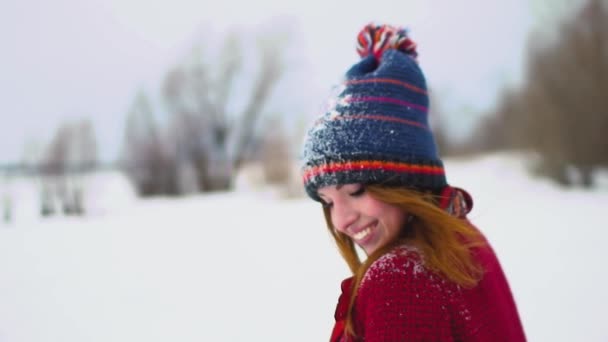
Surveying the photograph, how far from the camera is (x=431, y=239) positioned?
0.80m

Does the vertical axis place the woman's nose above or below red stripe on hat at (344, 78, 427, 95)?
below

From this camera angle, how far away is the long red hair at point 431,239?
737 millimetres

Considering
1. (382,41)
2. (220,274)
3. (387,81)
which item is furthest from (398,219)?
(220,274)

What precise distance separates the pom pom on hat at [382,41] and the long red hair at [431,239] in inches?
17.2

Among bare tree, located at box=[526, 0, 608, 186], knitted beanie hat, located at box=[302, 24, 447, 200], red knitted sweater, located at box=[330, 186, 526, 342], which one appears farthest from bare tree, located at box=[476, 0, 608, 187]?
red knitted sweater, located at box=[330, 186, 526, 342]

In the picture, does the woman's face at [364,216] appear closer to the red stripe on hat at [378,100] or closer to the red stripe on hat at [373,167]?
the red stripe on hat at [373,167]

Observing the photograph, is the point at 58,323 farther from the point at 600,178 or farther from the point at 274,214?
the point at 600,178

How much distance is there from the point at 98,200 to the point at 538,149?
967 cm

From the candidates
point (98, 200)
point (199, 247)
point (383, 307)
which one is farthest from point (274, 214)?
point (383, 307)

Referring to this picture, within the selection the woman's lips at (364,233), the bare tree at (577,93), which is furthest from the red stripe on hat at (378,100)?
the bare tree at (577,93)

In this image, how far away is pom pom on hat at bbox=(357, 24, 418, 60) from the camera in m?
1.05

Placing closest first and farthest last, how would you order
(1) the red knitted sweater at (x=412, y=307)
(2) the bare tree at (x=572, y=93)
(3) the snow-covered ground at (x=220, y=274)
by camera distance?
(1) the red knitted sweater at (x=412, y=307)
(3) the snow-covered ground at (x=220, y=274)
(2) the bare tree at (x=572, y=93)

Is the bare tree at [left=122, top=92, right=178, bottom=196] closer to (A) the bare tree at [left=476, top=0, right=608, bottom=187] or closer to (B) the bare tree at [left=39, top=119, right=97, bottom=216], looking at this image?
(B) the bare tree at [left=39, top=119, right=97, bottom=216]

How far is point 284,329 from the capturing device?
90.3 inches
